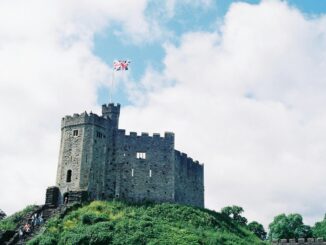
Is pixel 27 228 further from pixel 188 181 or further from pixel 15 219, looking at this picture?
pixel 188 181

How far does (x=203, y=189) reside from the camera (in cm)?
6412

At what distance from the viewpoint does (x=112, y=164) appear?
54781mm

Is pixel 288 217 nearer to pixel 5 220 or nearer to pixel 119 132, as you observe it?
pixel 119 132

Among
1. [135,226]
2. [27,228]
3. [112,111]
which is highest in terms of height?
[112,111]

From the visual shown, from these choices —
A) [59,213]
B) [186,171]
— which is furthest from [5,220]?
[186,171]

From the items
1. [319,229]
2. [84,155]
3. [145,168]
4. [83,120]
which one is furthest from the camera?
[319,229]

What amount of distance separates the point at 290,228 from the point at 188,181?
19.4 meters

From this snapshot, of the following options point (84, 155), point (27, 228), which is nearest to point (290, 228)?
point (84, 155)

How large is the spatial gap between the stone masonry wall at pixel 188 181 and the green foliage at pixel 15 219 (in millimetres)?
15635

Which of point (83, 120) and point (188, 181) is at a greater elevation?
point (83, 120)

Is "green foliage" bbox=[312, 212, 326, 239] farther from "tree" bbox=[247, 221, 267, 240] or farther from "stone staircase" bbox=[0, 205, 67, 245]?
"stone staircase" bbox=[0, 205, 67, 245]

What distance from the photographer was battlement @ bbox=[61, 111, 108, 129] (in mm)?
53250

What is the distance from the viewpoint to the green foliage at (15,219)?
45312mm

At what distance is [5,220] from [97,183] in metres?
9.10
